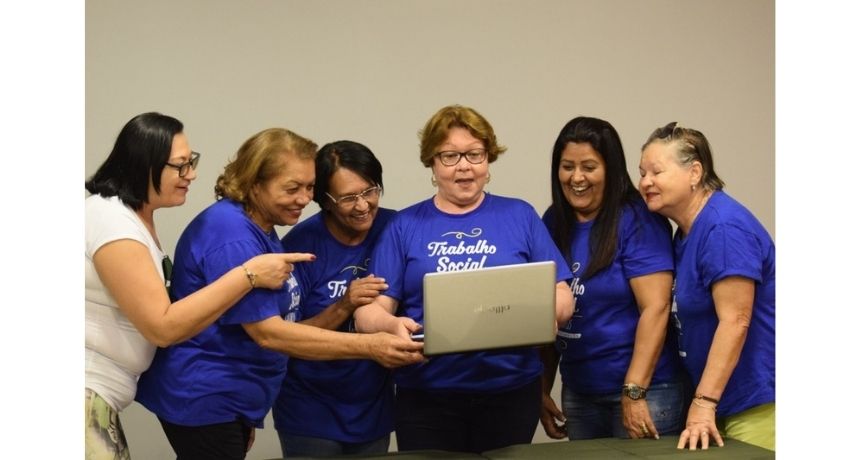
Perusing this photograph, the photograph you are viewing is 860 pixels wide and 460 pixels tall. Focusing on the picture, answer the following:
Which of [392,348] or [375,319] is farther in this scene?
[375,319]

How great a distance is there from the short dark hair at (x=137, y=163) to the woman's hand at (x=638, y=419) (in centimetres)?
149

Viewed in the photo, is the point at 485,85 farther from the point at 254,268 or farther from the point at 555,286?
the point at 254,268

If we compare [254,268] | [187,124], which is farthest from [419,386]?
[187,124]

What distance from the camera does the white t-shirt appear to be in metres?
2.35

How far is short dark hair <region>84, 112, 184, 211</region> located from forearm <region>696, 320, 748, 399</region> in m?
1.57

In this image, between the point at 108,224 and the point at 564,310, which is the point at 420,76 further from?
the point at 108,224

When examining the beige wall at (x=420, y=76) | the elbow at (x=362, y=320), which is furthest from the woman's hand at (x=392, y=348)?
the beige wall at (x=420, y=76)

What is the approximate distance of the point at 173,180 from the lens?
98.0 inches

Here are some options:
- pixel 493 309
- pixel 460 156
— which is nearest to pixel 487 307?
pixel 493 309

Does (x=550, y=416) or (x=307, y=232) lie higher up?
(x=307, y=232)

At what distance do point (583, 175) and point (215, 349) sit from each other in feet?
3.98

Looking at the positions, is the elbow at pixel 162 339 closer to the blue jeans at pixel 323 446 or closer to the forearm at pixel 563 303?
the blue jeans at pixel 323 446

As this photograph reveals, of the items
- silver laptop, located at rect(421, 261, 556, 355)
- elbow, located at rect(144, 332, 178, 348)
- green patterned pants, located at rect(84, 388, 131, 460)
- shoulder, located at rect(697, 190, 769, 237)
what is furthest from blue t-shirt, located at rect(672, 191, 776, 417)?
green patterned pants, located at rect(84, 388, 131, 460)

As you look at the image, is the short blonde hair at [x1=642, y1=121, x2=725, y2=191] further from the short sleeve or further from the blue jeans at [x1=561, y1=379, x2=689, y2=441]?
the blue jeans at [x1=561, y1=379, x2=689, y2=441]
